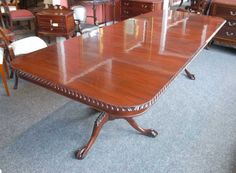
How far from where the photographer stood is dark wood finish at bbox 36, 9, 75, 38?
306cm

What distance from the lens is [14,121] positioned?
2.09m

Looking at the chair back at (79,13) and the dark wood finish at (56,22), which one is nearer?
the dark wood finish at (56,22)

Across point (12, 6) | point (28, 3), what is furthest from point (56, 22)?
point (28, 3)

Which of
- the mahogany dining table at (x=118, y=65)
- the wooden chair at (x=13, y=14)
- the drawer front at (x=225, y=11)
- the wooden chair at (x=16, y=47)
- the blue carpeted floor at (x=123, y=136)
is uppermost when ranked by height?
the drawer front at (x=225, y=11)

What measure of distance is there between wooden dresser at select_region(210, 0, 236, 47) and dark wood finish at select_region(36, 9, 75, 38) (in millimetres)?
2208

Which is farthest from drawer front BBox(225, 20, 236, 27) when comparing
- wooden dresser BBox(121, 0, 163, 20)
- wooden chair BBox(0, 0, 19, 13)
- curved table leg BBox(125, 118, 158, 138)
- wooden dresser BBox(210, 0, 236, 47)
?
wooden chair BBox(0, 0, 19, 13)

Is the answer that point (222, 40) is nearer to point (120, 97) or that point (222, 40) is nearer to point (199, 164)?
point (199, 164)

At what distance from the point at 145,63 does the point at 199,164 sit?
85 centimetres

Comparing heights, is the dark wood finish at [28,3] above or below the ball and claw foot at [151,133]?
above

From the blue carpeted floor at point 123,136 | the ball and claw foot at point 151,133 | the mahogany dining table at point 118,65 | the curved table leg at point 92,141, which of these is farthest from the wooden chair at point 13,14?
the ball and claw foot at point 151,133

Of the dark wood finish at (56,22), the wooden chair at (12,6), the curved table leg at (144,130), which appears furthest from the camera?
the wooden chair at (12,6)

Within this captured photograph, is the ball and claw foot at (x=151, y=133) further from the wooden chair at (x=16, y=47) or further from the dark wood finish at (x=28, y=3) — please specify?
the dark wood finish at (x=28, y=3)

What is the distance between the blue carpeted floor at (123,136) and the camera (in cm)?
166

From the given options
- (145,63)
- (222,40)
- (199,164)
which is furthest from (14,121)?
(222,40)
